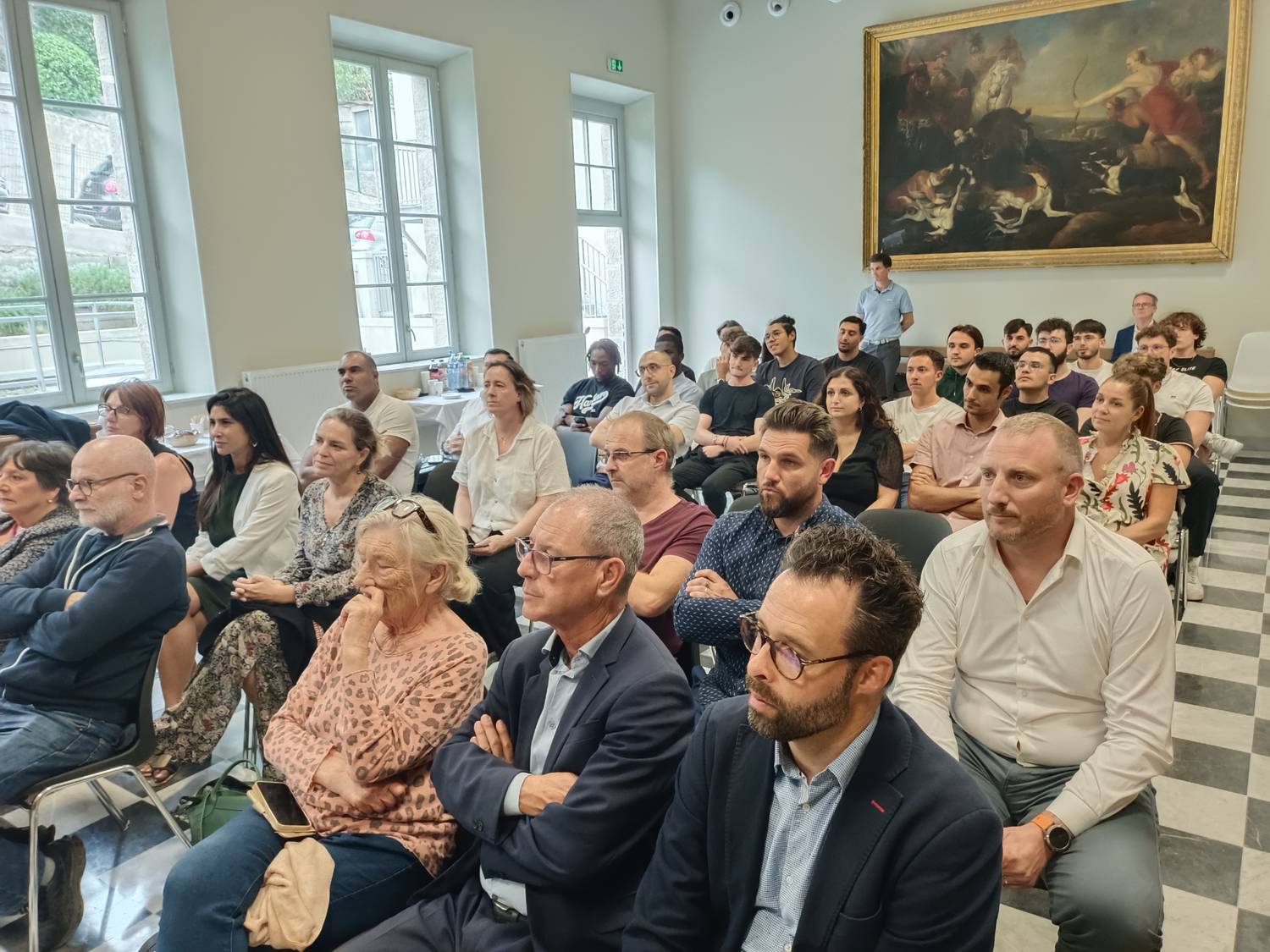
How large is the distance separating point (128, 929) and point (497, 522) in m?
2.00

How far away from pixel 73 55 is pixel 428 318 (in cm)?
322

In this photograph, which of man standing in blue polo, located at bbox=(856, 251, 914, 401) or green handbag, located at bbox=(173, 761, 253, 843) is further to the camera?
man standing in blue polo, located at bbox=(856, 251, 914, 401)

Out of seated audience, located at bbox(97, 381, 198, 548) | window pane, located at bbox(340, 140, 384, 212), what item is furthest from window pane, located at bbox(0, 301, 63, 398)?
window pane, located at bbox(340, 140, 384, 212)

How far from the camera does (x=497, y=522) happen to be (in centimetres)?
382

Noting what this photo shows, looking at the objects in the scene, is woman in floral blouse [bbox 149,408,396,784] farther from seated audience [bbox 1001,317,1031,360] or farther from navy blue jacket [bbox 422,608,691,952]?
seated audience [bbox 1001,317,1031,360]

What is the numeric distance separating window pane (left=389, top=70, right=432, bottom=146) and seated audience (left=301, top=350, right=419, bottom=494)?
12.3ft

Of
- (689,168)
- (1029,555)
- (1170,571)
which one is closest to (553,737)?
(1029,555)

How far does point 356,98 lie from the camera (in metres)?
7.17

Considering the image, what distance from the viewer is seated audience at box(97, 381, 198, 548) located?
362 cm

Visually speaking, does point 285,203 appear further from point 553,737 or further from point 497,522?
point 553,737

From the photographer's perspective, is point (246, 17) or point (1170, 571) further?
point (246, 17)

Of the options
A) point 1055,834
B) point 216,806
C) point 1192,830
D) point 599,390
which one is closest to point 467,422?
point 599,390

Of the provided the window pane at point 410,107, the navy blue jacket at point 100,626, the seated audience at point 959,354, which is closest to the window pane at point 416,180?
the window pane at point 410,107

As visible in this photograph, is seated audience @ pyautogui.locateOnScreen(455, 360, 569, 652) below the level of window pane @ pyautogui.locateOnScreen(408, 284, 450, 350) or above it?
below
